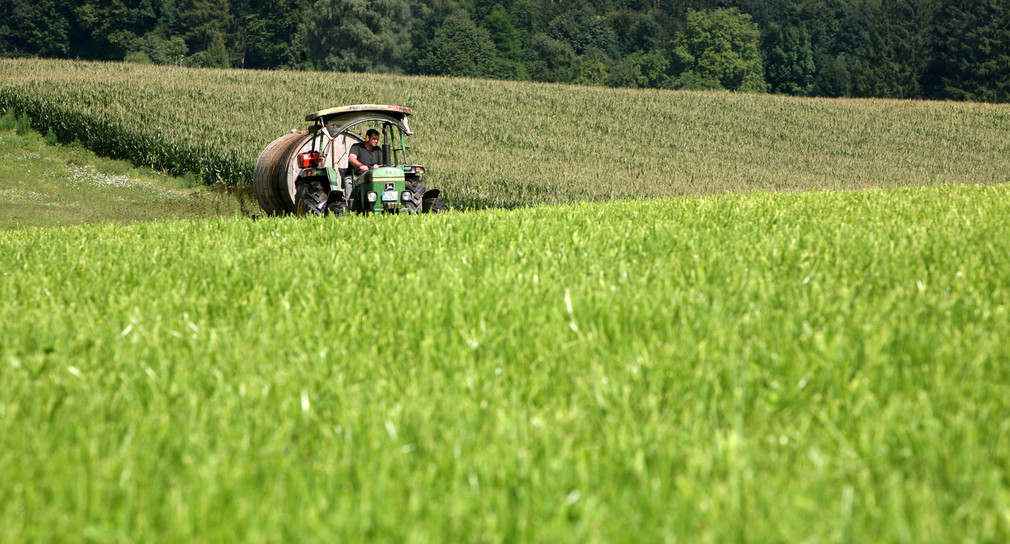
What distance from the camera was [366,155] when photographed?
14023mm

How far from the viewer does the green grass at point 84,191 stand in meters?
20.6

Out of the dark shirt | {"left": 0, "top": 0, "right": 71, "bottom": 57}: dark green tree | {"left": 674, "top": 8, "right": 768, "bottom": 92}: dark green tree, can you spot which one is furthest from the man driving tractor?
{"left": 0, "top": 0, "right": 71, "bottom": 57}: dark green tree

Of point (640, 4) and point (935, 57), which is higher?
point (640, 4)

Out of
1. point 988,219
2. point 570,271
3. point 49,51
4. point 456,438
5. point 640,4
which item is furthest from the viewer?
point 640,4

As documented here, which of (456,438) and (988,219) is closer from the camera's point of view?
(456,438)

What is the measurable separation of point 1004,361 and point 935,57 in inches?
3590

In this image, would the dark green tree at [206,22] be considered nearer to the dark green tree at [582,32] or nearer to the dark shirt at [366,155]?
the dark green tree at [582,32]

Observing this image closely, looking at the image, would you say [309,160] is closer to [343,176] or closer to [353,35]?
[343,176]

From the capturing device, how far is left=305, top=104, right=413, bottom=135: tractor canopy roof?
45.9ft

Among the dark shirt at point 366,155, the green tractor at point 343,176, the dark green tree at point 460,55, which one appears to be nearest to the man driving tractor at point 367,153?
the dark shirt at point 366,155

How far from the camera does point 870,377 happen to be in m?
3.24

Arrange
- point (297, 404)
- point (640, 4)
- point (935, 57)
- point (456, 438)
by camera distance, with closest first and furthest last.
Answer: point (456, 438) → point (297, 404) → point (935, 57) → point (640, 4)

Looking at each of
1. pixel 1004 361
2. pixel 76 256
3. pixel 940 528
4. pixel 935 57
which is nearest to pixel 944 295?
pixel 1004 361

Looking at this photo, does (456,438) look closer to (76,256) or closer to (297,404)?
(297,404)
